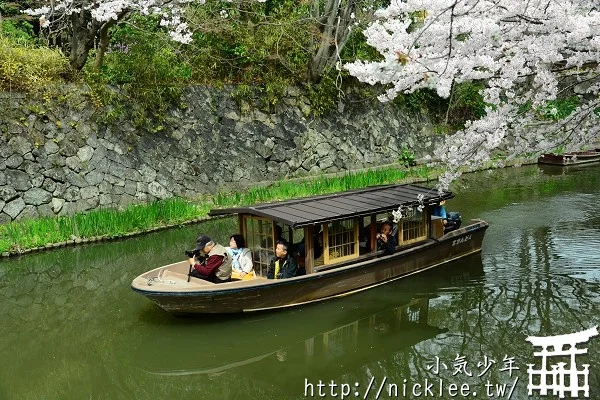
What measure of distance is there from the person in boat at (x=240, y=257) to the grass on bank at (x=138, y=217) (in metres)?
5.24

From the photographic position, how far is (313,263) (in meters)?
9.34

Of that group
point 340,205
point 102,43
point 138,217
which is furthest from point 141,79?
point 340,205

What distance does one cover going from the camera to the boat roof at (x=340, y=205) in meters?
9.07

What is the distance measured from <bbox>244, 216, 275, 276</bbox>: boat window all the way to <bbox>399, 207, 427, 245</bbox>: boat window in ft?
8.33

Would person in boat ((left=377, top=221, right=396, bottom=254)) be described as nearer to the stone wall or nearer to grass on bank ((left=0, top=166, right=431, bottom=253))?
grass on bank ((left=0, top=166, right=431, bottom=253))

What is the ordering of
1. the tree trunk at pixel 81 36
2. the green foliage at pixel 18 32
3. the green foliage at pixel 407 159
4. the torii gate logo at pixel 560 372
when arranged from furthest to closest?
the green foliage at pixel 407 159, the green foliage at pixel 18 32, the tree trunk at pixel 81 36, the torii gate logo at pixel 560 372

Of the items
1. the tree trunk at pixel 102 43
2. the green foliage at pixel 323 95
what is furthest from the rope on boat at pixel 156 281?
the green foliage at pixel 323 95

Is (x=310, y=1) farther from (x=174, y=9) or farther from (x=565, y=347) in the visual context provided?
(x=565, y=347)

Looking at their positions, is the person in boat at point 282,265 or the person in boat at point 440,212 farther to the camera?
the person in boat at point 440,212

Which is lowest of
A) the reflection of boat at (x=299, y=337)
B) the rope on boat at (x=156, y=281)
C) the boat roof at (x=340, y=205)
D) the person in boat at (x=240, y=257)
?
the reflection of boat at (x=299, y=337)

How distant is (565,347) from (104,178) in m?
11.7

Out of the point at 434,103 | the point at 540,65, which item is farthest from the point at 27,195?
the point at 434,103

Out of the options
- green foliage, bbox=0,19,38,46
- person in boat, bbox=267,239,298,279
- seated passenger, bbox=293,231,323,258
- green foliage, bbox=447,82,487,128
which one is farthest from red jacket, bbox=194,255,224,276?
green foliage, bbox=447,82,487,128

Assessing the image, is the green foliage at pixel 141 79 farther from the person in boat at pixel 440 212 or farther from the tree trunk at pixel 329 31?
the person in boat at pixel 440 212
